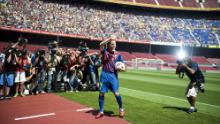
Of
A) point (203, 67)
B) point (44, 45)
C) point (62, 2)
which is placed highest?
point (62, 2)

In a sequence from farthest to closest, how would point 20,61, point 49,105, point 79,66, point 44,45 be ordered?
point 44,45 → point 79,66 → point 20,61 → point 49,105

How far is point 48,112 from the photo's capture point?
8.26 m

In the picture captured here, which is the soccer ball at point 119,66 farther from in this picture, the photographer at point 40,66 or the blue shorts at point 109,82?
the photographer at point 40,66

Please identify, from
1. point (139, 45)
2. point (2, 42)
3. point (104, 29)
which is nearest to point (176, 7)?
point (139, 45)

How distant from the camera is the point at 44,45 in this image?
41344 millimetres

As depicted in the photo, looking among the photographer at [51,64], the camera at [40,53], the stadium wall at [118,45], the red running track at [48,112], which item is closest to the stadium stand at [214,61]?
the stadium wall at [118,45]

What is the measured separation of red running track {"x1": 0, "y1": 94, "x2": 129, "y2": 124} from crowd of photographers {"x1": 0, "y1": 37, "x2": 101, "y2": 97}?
1072 millimetres

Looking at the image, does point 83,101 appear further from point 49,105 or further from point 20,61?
point 20,61

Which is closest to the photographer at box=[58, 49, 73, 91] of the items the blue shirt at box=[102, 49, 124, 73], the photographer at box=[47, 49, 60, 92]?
the photographer at box=[47, 49, 60, 92]

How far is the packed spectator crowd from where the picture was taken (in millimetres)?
40062

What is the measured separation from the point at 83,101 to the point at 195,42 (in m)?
45.7

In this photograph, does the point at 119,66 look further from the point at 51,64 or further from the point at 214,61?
the point at 214,61

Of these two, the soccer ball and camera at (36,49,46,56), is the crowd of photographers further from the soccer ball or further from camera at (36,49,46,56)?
the soccer ball

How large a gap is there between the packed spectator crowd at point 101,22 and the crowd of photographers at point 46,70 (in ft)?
90.5
